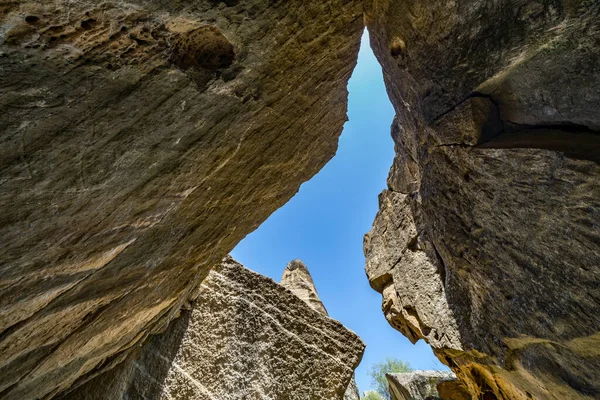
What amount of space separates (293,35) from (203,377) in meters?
5.97

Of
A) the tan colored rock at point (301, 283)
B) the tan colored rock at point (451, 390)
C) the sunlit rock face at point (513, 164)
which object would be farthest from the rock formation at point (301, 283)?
the sunlit rock face at point (513, 164)

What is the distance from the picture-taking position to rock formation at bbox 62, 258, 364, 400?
5.77m

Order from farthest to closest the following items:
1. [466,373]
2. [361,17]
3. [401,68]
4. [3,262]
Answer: [466,373]
[401,68]
[361,17]
[3,262]

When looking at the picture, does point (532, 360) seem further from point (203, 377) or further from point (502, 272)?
point (203, 377)

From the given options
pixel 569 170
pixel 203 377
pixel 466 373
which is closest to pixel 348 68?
pixel 569 170

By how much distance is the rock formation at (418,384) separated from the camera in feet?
43.6

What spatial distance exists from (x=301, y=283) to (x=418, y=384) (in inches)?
263

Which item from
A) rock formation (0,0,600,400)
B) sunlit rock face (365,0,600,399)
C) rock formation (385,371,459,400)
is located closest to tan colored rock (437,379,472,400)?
rock formation (385,371,459,400)

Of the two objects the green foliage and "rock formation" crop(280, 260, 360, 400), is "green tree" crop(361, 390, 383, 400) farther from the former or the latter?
"rock formation" crop(280, 260, 360, 400)

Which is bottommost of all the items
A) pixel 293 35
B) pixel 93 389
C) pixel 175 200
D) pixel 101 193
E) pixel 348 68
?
pixel 93 389

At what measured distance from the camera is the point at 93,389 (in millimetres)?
5566

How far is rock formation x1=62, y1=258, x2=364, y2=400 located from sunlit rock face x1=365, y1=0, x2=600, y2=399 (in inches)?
103

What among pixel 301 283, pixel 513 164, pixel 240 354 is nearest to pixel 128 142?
pixel 513 164

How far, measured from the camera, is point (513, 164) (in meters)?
3.62
